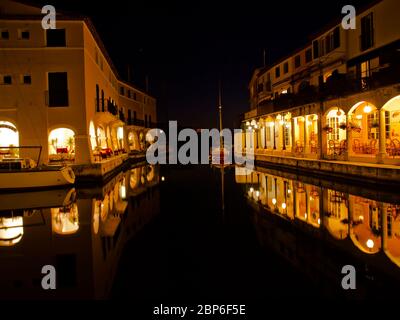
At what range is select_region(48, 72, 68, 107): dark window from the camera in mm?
21469

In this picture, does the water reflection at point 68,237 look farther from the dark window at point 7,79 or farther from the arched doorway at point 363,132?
the arched doorway at point 363,132

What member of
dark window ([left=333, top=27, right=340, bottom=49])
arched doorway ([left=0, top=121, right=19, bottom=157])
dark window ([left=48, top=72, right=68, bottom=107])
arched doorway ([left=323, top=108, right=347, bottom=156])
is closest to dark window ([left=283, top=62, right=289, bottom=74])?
dark window ([left=333, top=27, right=340, bottom=49])

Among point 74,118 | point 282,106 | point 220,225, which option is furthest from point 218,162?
point 220,225

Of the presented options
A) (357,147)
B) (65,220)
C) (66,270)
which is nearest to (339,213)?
(66,270)

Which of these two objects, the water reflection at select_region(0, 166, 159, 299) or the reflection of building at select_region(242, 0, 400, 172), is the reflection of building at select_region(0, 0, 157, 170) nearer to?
the water reflection at select_region(0, 166, 159, 299)

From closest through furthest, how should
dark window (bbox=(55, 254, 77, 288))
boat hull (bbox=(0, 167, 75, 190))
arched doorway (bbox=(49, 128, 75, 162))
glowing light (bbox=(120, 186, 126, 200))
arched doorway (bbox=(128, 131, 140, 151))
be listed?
1. dark window (bbox=(55, 254, 77, 288))
2. glowing light (bbox=(120, 186, 126, 200))
3. boat hull (bbox=(0, 167, 75, 190))
4. arched doorway (bbox=(49, 128, 75, 162))
5. arched doorway (bbox=(128, 131, 140, 151))

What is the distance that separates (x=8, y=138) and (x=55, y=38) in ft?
20.8

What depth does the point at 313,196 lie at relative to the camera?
14.0 metres

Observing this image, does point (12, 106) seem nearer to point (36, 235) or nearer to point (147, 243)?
point (36, 235)

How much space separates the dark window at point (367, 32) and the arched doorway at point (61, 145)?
16893mm

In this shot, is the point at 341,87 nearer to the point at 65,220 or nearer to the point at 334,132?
the point at 334,132

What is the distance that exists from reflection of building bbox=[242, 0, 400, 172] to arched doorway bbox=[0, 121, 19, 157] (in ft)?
55.5

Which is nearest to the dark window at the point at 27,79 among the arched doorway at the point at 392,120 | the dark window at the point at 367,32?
the arched doorway at the point at 392,120
